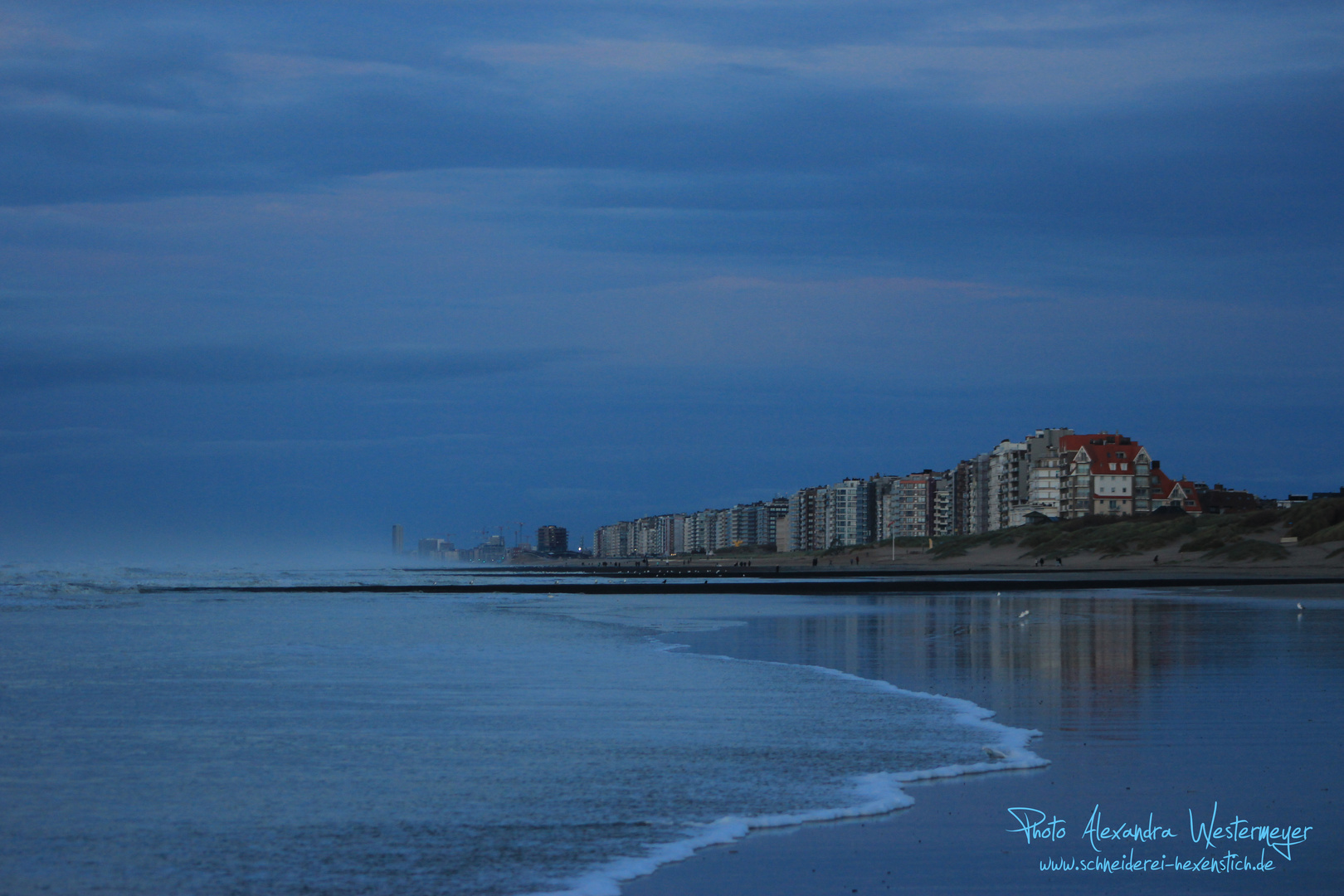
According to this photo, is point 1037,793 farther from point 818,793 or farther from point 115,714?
point 115,714

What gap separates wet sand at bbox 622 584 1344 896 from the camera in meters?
7.21

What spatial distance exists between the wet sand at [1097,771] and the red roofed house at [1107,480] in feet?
539

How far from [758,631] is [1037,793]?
20356 millimetres

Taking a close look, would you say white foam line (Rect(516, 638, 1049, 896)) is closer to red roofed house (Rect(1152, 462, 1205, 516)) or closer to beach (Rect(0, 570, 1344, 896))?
beach (Rect(0, 570, 1344, 896))

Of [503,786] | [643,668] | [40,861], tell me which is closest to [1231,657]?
[643,668]

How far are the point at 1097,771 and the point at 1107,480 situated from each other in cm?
18345

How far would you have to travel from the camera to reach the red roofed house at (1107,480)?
184 metres

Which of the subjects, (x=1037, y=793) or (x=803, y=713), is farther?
(x=803, y=713)

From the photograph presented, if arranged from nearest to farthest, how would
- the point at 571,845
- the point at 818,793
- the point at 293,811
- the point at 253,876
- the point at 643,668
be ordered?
the point at 253,876 → the point at 571,845 → the point at 293,811 → the point at 818,793 → the point at 643,668

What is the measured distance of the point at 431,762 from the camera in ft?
36.8

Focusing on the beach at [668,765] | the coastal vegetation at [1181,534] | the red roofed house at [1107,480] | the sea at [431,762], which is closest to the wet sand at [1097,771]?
the beach at [668,765]

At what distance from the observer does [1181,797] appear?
9.12m

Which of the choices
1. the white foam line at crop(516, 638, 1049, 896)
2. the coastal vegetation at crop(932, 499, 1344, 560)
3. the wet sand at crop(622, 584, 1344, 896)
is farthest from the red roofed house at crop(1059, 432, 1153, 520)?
the white foam line at crop(516, 638, 1049, 896)

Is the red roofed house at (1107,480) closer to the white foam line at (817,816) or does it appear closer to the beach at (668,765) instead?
the beach at (668,765)
